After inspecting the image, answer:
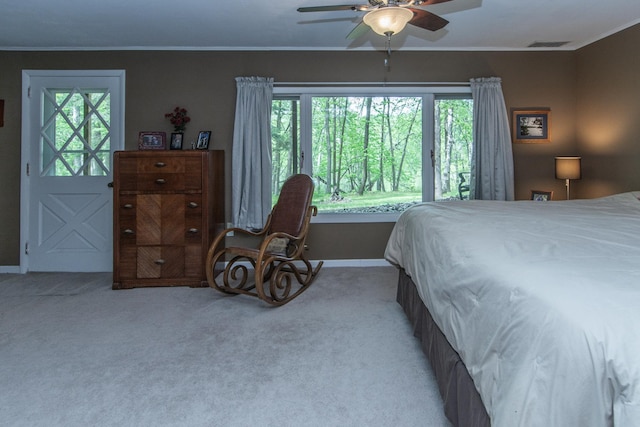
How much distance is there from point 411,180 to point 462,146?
27.6 inches

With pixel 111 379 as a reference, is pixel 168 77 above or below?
above

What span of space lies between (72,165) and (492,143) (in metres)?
4.58

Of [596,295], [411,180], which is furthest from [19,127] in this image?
[596,295]

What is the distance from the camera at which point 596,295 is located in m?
0.78

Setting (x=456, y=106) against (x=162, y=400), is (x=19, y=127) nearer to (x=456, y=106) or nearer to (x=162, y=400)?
(x=162, y=400)

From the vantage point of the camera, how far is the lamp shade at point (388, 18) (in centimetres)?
203

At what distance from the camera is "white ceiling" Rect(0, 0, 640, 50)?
301cm

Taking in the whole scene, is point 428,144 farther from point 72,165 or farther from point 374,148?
point 72,165

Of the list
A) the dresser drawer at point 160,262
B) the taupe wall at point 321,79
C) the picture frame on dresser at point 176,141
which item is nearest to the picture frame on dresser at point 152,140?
the picture frame on dresser at point 176,141

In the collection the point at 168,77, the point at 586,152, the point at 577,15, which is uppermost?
the point at 577,15

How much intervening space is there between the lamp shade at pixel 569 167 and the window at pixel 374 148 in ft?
2.95

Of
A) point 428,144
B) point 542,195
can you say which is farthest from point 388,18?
point 542,195

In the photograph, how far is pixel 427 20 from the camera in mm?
2307

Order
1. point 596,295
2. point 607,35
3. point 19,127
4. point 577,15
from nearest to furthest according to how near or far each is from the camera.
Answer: point 596,295 → point 577,15 → point 607,35 → point 19,127
